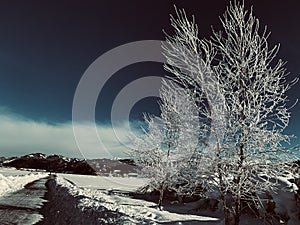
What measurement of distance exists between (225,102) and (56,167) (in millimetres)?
136063

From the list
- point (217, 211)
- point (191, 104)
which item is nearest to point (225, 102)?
point (191, 104)

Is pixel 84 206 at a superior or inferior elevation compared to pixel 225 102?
inferior

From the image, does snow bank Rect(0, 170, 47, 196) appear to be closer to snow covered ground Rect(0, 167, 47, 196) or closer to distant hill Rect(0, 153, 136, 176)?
snow covered ground Rect(0, 167, 47, 196)

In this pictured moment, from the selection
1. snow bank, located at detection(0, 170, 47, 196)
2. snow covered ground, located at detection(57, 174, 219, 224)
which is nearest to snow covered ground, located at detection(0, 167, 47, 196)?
snow bank, located at detection(0, 170, 47, 196)

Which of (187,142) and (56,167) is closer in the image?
(187,142)

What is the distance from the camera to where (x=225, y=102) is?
7.70 meters

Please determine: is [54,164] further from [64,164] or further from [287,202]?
[287,202]

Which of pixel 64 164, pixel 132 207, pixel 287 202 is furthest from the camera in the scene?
pixel 64 164

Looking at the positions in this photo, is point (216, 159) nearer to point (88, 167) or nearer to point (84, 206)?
point (84, 206)

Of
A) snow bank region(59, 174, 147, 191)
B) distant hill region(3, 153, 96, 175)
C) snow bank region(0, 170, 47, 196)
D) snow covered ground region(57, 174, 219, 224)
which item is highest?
distant hill region(3, 153, 96, 175)

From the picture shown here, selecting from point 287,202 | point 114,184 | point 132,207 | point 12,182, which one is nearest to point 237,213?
point 287,202

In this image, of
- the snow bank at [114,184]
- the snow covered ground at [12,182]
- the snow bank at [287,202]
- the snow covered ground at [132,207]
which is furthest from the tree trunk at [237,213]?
the snow bank at [114,184]

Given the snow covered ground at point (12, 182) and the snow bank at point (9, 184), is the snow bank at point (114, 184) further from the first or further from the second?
the snow bank at point (9, 184)

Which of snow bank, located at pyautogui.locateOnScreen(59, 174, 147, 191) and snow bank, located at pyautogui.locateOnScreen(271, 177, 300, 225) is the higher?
snow bank, located at pyautogui.locateOnScreen(59, 174, 147, 191)
